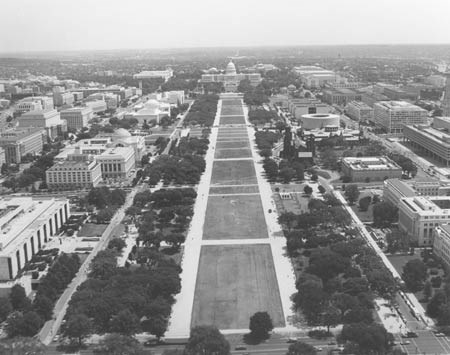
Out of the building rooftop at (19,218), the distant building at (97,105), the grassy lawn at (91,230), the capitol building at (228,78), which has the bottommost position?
the grassy lawn at (91,230)

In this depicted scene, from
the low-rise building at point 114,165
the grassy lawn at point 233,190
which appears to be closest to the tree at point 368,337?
the grassy lawn at point 233,190

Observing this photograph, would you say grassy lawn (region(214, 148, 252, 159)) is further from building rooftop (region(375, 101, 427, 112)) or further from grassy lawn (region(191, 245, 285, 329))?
grassy lawn (region(191, 245, 285, 329))

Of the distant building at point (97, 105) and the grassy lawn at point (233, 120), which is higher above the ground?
the distant building at point (97, 105)

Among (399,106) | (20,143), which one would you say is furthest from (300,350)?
(399,106)

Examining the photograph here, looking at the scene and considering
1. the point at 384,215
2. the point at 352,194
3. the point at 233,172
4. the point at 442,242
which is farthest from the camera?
the point at 233,172

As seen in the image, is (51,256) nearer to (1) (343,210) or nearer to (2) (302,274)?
(2) (302,274)

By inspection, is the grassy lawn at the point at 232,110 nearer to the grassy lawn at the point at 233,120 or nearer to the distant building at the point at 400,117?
the grassy lawn at the point at 233,120

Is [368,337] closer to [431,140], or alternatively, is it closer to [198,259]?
[198,259]
